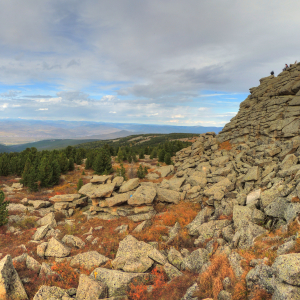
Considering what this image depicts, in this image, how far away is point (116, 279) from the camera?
10703 millimetres

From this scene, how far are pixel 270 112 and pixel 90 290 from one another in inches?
1574

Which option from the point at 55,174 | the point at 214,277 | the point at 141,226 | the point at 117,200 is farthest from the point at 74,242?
the point at 55,174

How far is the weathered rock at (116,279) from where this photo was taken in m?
10.2

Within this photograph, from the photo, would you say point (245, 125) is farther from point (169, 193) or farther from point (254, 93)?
point (169, 193)

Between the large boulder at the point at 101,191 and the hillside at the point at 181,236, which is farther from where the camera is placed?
the large boulder at the point at 101,191

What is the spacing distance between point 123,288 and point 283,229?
1057cm

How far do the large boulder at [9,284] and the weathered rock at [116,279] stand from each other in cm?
408

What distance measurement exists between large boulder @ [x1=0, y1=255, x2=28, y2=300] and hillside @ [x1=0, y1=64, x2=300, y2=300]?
5cm

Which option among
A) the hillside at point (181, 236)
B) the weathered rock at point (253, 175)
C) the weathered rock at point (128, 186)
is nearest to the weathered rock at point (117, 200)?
the hillside at point (181, 236)

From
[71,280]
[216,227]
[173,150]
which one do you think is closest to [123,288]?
[71,280]

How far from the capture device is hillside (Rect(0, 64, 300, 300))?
8781mm

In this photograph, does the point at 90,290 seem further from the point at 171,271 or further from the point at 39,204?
the point at 39,204

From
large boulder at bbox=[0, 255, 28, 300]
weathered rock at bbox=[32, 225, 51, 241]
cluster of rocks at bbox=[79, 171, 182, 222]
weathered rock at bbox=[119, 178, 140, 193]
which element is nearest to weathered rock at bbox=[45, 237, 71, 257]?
large boulder at bbox=[0, 255, 28, 300]

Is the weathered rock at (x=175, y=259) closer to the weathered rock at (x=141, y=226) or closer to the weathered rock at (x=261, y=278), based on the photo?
the weathered rock at (x=261, y=278)
